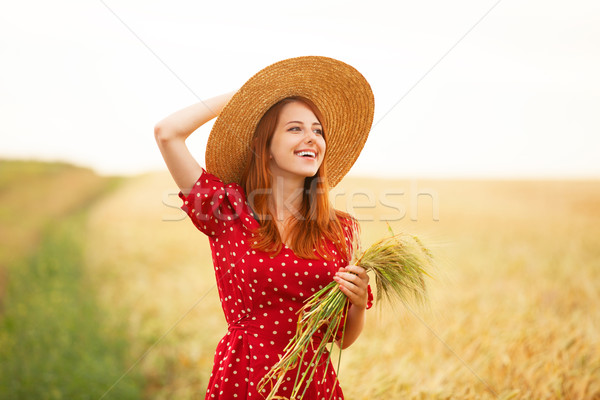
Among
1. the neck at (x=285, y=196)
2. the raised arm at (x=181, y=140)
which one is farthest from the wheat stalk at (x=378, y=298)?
the raised arm at (x=181, y=140)

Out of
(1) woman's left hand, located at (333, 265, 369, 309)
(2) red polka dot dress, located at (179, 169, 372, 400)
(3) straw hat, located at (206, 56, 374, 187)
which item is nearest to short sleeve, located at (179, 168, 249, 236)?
(2) red polka dot dress, located at (179, 169, 372, 400)

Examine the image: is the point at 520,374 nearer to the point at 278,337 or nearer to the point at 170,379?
the point at 278,337

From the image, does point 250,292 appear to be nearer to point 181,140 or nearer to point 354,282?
point 354,282

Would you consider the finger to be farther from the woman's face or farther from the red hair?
the woman's face

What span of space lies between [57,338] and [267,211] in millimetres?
5262

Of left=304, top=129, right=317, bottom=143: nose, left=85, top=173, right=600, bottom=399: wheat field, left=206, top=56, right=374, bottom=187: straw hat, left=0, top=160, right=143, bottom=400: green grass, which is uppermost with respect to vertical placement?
left=206, top=56, right=374, bottom=187: straw hat

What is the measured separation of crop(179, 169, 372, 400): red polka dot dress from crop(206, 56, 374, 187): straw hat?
294 mm

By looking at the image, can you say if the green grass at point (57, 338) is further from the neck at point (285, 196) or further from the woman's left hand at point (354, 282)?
the woman's left hand at point (354, 282)

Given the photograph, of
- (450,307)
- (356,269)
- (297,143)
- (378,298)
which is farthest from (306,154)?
(450,307)

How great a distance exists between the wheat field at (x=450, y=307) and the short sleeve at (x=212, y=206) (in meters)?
0.56

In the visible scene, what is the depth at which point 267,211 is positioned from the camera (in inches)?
95.7

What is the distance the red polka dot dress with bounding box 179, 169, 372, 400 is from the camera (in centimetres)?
223

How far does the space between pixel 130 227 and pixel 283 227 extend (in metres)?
9.43

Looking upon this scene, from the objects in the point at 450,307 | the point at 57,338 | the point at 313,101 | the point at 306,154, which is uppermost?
the point at 313,101
